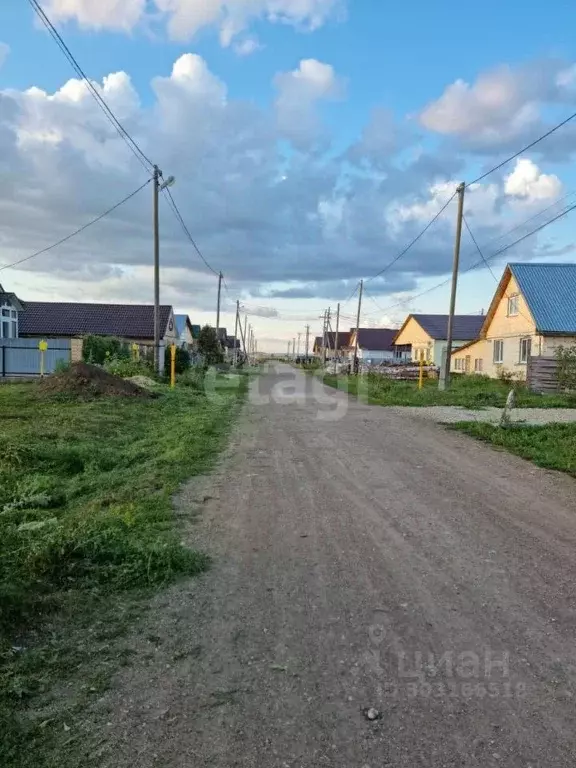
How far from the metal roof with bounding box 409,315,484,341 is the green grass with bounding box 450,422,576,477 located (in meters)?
38.0

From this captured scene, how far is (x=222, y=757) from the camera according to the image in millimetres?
2494

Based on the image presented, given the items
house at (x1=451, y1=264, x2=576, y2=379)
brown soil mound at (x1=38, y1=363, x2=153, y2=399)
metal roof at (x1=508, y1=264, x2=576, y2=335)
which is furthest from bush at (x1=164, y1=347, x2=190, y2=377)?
metal roof at (x1=508, y1=264, x2=576, y2=335)

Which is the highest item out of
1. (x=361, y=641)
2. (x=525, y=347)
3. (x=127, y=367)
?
(x=525, y=347)

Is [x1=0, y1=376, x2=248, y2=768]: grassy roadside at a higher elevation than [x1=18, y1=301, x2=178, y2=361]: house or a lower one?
lower

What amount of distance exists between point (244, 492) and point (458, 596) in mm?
3476

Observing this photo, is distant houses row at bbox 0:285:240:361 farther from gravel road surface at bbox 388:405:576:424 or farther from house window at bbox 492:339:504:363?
gravel road surface at bbox 388:405:576:424

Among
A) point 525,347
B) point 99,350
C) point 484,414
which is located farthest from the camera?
point 99,350

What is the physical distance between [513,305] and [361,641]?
30201 mm

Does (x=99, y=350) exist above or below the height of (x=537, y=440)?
above

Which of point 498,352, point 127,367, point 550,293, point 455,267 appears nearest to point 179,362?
point 127,367

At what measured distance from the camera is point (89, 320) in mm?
50188

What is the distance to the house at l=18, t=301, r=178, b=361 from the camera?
1907 inches

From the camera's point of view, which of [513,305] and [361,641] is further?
[513,305]

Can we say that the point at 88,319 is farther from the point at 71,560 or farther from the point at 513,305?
the point at 71,560
